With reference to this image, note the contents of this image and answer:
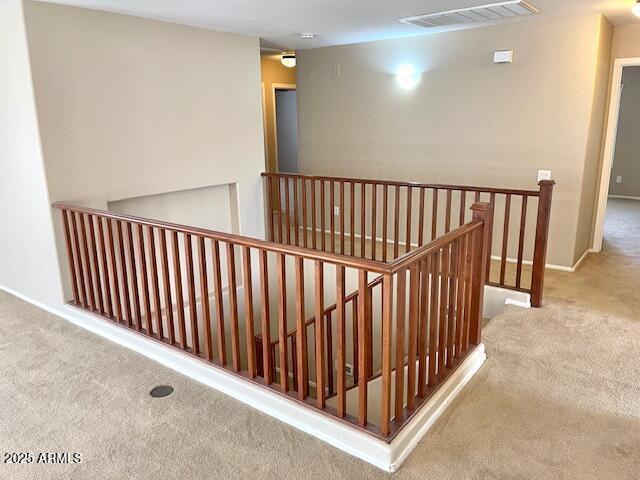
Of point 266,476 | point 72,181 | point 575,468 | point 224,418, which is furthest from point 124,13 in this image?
point 575,468

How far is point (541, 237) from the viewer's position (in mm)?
3480

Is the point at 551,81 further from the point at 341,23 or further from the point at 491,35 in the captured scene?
the point at 341,23

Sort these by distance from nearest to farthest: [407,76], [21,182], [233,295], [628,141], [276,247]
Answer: [276,247]
[233,295]
[21,182]
[407,76]
[628,141]

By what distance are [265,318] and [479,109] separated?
3.38 m

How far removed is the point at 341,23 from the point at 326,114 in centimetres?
164

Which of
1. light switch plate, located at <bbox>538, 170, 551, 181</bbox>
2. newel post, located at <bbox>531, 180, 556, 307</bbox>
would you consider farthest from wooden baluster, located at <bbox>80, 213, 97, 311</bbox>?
light switch plate, located at <bbox>538, 170, 551, 181</bbox>

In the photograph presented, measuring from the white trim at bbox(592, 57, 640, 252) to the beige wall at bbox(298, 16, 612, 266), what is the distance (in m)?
0.15

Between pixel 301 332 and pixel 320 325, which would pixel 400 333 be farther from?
pixel 301 332

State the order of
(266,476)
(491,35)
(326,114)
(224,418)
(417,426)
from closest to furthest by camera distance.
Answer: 1. (266,476)
2. (417,426)
3. (224,418)
4. (491,35)
5. (326,114)

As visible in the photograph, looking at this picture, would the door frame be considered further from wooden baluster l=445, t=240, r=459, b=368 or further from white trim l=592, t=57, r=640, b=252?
wooden baluster l=445, t=240, r=459, b=368

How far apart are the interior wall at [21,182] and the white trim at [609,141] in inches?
194

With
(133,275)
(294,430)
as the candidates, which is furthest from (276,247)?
(133,275)

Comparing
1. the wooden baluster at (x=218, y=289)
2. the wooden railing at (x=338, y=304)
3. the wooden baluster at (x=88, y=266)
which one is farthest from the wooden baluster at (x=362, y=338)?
the wooden baluster at (x=88, y=266)

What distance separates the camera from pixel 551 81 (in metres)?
4.34
